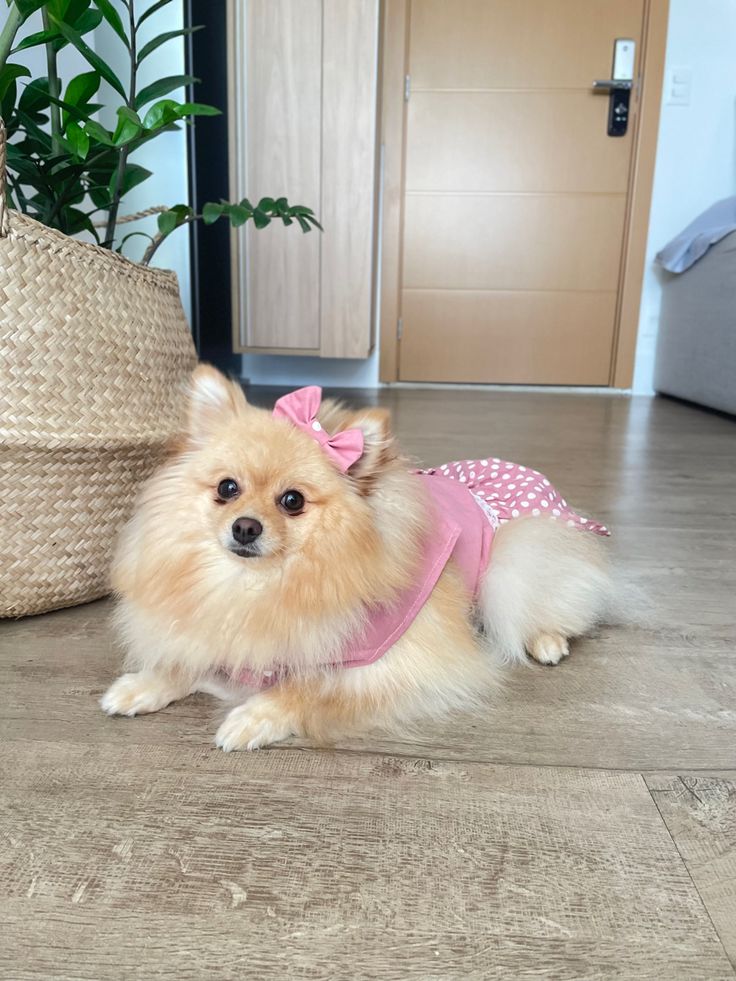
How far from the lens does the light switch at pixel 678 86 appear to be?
477 cm

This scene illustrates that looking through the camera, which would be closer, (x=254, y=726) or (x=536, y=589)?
(x=254, y=726)

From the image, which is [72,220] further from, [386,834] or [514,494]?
[386,834]

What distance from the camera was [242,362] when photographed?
518 cm

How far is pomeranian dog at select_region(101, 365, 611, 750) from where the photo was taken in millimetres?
972

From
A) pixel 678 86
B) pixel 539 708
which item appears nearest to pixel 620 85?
pixel 678 86

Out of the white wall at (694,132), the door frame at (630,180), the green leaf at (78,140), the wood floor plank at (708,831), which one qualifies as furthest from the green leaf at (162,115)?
the white wall at (694,132)

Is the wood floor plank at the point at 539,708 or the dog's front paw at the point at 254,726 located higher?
the dog's front paw at the point at 254,726

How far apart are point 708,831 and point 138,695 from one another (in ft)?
2.48

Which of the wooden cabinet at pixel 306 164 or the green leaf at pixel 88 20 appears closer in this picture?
the green leaf at pixel 88 20

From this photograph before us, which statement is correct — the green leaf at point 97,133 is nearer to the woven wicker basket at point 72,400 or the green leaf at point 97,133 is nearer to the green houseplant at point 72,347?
the green houseplant at point 72,347

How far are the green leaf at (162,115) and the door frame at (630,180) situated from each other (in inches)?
150

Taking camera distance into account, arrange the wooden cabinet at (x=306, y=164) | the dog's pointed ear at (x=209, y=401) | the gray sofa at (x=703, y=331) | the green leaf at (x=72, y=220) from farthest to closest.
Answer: the gray sofa at (x=703, y=331) < the wooden cabinet at (x=306, y=164) < the green leaf at (x=72, y=220) < the dog's pointed ear at (x=209, y=401)

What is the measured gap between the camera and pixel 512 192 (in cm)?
504

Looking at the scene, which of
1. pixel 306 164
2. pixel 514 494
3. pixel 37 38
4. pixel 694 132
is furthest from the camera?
pixel 694 132
